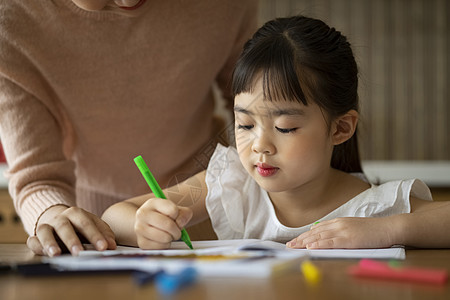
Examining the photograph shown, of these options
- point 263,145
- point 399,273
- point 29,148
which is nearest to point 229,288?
point 399,273

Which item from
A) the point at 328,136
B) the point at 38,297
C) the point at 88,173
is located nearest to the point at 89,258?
the point at 38,297

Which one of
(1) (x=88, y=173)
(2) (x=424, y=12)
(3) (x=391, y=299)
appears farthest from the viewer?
(2) (x=424, y=12)

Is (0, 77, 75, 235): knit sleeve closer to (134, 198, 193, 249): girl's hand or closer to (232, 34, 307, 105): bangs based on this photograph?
(134, 198, 193, 249): girl's hand

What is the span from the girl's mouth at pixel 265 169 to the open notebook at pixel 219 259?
0.17 metres

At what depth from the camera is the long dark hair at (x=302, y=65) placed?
3.20 feet

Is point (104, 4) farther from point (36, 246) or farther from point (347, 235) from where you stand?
point (347, 235)

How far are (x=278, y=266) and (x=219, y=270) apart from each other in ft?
0.20

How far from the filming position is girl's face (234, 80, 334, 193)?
942 mm

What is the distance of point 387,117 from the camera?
288 centimetres

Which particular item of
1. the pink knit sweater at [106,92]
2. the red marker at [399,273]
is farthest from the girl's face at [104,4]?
the red marker at [399,273]

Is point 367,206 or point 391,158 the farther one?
point 391,158

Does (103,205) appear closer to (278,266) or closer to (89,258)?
(89,258)

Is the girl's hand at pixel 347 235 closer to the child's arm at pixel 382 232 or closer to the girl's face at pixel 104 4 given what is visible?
the child's arm at pixel 382 232

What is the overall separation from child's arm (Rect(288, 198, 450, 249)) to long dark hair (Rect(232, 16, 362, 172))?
9.3 inches
